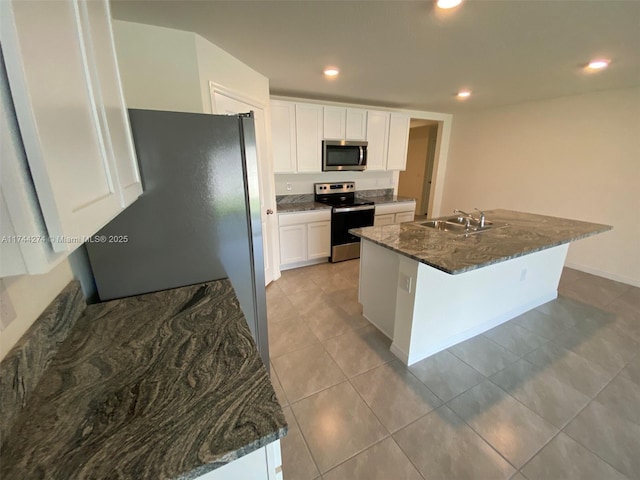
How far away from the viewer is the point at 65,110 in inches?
20.9

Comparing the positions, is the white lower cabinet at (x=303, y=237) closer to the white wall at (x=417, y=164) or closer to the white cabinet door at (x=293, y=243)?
the white cabinet door at (x=293, y=243)

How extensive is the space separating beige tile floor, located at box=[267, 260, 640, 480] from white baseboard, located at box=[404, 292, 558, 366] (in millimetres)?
45

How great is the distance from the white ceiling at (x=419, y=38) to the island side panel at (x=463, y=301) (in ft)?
5.12

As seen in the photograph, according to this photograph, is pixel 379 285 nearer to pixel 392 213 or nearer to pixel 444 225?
pixel 444 225

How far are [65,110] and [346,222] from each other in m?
3.42

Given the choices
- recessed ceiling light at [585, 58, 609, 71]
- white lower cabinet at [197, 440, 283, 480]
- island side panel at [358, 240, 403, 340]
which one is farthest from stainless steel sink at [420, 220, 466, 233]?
white lower cabinet at [197, 440, 283, 480]

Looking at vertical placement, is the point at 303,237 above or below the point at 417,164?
below

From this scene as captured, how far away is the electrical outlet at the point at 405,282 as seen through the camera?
1.88 meters

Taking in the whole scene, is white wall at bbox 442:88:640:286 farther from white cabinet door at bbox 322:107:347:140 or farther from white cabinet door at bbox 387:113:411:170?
white cabinet door at bbox 322:107:347:140

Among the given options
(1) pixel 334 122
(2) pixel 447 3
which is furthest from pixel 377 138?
(2) pixel 447 3

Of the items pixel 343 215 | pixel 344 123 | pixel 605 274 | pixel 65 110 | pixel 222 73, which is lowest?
pixel 605 274

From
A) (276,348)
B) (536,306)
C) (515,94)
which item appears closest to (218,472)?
(276,348)

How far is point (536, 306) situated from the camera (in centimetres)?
279

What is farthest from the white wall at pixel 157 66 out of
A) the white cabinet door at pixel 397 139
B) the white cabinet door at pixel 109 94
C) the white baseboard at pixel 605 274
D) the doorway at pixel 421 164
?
the doorway at pixel 421 164
